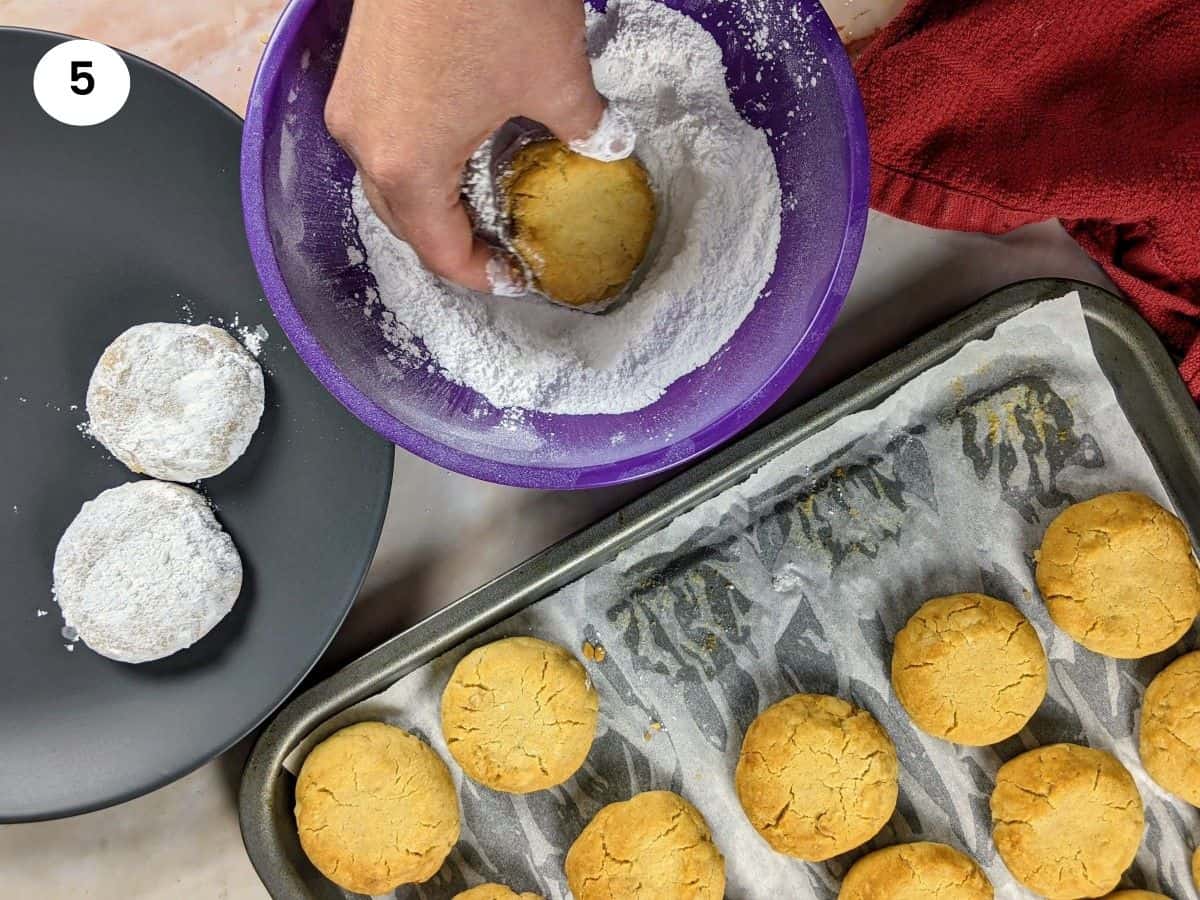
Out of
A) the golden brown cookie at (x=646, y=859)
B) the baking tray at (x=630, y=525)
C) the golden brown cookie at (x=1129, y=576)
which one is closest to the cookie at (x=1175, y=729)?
the golden brown cookie at (x=1129, y=576)

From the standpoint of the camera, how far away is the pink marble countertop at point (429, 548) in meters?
1.08

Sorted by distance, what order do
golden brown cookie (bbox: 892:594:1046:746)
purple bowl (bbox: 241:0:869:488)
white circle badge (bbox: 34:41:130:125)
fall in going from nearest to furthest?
purple bowl (bbox: 241:0:869:488)
white circle badge (bbox: 34:41:130:125)
golden brown cookie (bbox: 892:594:1046:746)

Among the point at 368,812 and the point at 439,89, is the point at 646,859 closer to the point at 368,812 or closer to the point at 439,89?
the point at 368,812

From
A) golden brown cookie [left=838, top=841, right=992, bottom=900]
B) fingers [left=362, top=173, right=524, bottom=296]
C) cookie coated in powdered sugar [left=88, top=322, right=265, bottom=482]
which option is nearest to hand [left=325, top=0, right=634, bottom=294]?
fingers [left=362, top=173, right=524, bottom=296]

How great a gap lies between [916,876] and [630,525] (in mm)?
462

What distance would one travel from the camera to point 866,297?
108 cm

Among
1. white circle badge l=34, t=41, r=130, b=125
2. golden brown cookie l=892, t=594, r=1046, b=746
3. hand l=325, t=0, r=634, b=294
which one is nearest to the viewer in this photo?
hand l=325, t=0, r=634, b=294

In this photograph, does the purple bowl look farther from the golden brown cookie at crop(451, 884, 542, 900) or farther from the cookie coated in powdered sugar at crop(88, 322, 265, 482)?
the golden brown cookie at crop(451, 884, 542, 900)

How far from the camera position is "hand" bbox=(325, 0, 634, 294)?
24.2 inches

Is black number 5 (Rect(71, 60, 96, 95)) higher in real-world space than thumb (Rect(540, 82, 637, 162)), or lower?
higher

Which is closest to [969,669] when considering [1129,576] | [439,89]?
[1129,576]

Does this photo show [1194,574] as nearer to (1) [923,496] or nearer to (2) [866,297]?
(1) [923,496]

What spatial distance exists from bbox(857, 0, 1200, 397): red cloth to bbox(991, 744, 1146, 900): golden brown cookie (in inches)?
17.8

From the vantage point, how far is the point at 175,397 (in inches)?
36.3
